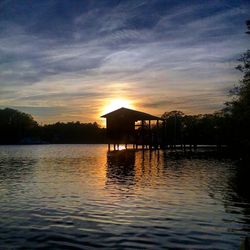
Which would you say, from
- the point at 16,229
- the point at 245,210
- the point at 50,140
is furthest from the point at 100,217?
the point at 50,140

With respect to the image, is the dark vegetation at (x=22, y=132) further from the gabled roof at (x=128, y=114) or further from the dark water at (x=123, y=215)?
the dark water at (x=123, y=215)

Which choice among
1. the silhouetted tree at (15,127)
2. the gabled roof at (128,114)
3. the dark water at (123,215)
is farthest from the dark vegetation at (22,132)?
the dark water at (123,215)

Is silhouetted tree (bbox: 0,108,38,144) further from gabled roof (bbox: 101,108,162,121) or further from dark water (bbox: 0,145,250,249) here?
dark water (bbox: 0,145,250,249)

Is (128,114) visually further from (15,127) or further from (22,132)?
(22,132)

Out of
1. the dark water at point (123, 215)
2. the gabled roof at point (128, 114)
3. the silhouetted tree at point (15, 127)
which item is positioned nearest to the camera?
the dark water at point (123, 215)

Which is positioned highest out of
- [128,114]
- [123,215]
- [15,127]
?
[15,127]

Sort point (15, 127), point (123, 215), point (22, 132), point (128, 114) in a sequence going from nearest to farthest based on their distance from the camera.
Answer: point (123, 215), point (128, 114), point (15, 127), point (22, 132)

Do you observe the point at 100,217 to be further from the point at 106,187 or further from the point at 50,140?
the point at 50,140

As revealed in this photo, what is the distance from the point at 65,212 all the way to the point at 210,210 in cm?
661

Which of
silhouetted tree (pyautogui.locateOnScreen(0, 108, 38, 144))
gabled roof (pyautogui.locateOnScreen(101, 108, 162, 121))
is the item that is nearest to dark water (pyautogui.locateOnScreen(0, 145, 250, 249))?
gabled roof (pyautogui.locateOnScreen(101, 108, 162, 121))

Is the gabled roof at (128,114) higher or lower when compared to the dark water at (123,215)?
higher

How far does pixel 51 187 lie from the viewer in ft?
84.1

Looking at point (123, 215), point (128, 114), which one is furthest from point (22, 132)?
point (123, 215)

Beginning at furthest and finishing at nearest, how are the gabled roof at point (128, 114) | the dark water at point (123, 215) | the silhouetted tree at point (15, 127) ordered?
the silhouetted tree at point (15, 127), the gabled roof at point (128, 114), the dark water at point (123, 215)
